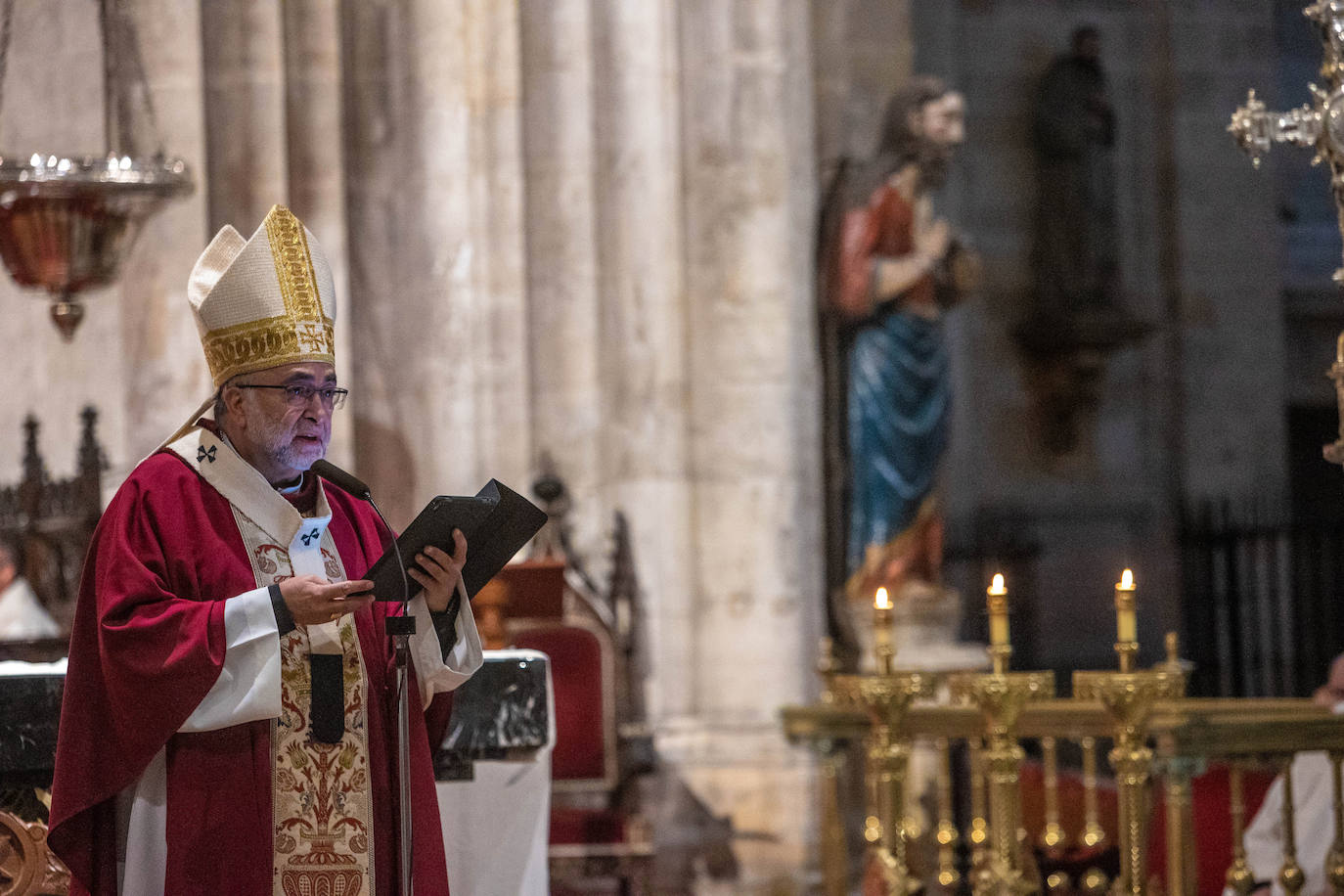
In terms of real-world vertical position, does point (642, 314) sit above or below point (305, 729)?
above

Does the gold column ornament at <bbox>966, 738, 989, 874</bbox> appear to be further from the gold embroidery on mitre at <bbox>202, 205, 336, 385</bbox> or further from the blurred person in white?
the gold embroidery on mitre at <bbox>202, 205, 336, 385</bbox>

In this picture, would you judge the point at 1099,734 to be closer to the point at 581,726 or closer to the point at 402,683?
the point at 581,726

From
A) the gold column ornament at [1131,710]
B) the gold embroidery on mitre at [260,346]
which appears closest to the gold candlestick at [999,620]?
the gold column ornament at [1131,710]

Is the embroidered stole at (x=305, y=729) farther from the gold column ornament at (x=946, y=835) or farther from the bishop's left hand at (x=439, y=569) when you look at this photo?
the gold column ornament at (x=946, y=835)

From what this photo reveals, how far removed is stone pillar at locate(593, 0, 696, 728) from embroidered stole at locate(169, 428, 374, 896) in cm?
474

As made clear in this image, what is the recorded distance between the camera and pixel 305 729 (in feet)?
11.7

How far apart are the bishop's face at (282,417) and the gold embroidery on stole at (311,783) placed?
13cm

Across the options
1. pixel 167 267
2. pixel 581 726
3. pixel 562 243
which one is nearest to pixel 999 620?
pixel 581 726

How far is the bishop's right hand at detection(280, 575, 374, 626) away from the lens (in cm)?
326

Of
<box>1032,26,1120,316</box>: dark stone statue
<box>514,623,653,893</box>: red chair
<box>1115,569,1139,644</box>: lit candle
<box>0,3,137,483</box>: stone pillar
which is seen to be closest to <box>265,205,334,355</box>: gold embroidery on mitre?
<box>1115,569,1139,644</box>: lit candle

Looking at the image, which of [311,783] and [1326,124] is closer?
[311,783]

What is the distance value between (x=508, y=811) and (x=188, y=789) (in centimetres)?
140

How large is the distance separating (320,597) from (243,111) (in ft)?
15.2

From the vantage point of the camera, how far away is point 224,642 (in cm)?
331
